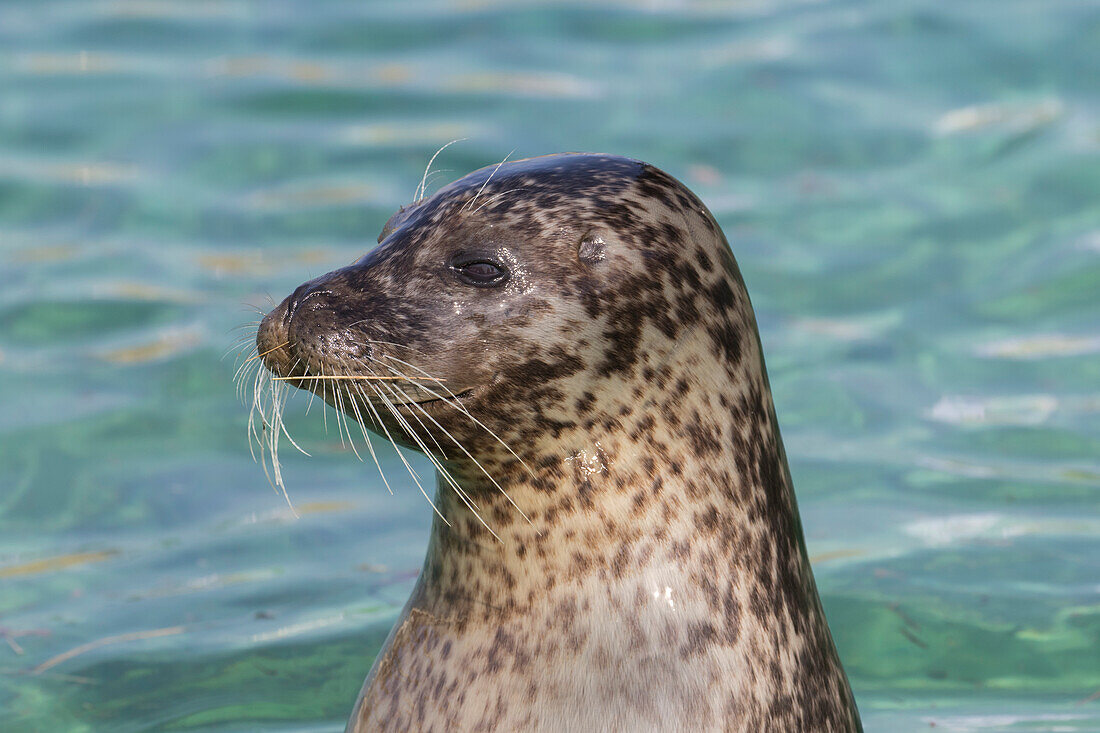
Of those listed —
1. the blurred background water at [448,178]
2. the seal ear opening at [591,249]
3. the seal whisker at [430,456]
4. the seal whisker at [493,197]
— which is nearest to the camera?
the seal whisker at [430,456]

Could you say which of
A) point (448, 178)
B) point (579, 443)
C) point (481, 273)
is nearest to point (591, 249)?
point (481, 273)

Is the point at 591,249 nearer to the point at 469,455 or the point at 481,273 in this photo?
the point at 481,273

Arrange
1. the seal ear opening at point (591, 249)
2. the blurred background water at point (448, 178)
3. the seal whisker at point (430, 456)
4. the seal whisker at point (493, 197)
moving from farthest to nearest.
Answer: the blurred background water at point (448, 178) → the seal whisker at point (493, 197) → the seal ear opening at point (591, 249) → the seal whisker at point (430, 456)

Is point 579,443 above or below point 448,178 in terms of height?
below

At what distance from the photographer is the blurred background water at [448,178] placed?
19.8 ft

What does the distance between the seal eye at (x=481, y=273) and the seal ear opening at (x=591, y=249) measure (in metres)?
0.18

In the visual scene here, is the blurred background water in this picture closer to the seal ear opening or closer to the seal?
the seal

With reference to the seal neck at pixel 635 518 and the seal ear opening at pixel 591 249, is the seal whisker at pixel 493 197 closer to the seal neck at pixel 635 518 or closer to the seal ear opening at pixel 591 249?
the seal ear opening at pixel 591 249

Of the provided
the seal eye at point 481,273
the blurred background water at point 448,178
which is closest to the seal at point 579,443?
the seal eye at point 481,273

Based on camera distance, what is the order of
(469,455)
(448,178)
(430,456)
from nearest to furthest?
(469,455)
(430,456)
(448,178)

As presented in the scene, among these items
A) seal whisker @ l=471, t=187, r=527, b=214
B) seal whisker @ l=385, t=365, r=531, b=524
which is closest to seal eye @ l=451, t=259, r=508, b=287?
seal whisker @ l=471, t=187, r=527, b=214

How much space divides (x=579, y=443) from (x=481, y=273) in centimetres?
44

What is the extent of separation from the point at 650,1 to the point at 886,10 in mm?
1712

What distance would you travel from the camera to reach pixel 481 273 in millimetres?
3881
